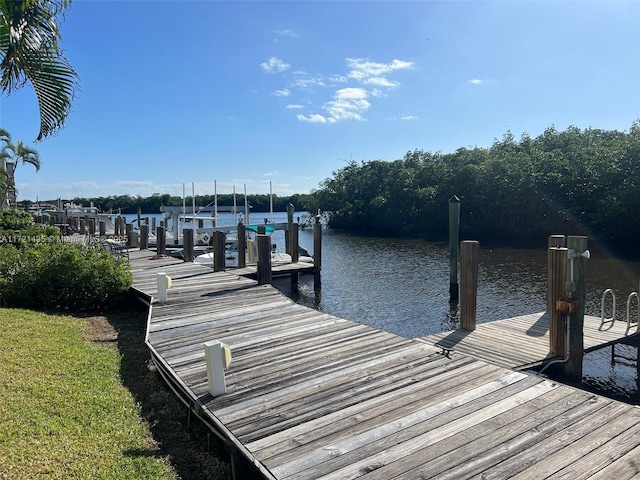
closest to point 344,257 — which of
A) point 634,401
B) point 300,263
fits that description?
point 300,263

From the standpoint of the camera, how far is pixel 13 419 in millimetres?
4332

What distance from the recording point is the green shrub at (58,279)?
9.87m

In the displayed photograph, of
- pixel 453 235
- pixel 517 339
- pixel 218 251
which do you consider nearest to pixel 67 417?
pixel 517 339

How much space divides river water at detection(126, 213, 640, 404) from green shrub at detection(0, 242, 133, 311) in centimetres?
679

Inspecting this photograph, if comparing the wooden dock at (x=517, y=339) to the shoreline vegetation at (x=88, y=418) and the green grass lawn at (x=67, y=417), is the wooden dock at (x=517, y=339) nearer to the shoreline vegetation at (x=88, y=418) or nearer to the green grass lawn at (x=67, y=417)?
the shoreline vegetation at (x=88, y=418)

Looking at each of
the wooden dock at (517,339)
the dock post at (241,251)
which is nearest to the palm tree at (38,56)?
the wooden dock at (517,339)

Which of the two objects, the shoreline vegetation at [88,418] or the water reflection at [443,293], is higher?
the shoreline vegetation at [88,418]

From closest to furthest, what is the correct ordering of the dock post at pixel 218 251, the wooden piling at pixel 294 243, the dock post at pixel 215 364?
the dock post at pixel 215 364 < the dock post at pixel 218 251 < the wooden piling at pixel 294 243

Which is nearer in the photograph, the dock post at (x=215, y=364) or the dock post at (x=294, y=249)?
the dock post at (x=215, y=364)

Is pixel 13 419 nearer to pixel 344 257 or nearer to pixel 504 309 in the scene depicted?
pixel 504 309

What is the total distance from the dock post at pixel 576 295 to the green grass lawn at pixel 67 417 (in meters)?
5.59

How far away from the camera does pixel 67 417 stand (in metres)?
4.57

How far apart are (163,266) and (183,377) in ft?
33.6

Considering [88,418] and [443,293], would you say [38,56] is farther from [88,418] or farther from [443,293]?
[443,293]
